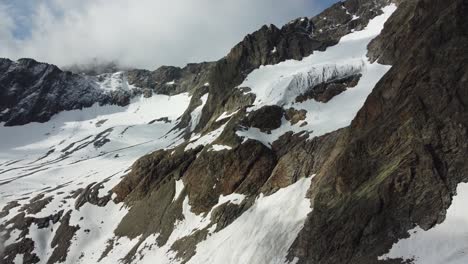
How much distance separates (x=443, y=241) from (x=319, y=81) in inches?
2036

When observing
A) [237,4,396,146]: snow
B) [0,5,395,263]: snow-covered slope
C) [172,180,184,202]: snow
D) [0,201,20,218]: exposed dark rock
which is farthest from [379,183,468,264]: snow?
[0,201,20,218]: exposed dark rock

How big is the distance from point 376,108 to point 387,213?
535 inches

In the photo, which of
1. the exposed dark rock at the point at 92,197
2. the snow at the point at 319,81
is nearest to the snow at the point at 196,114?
the snow at the point at 319,81

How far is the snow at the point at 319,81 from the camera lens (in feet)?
224

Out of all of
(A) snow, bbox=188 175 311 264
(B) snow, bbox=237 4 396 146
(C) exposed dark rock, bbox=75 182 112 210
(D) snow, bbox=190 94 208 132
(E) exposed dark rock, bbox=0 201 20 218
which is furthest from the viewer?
(D) snow, bbox=190 94 208 132

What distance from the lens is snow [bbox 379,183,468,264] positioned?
1301 inches

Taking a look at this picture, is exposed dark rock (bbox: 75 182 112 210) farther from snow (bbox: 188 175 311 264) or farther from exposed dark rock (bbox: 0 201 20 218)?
snow (bbox: 188 175 311 264)

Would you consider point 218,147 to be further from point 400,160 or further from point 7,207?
point 7,207

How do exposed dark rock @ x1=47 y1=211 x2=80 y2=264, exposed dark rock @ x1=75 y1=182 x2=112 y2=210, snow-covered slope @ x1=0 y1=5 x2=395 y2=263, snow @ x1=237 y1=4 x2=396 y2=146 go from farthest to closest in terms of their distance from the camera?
exposed dark rock @ x1=75 y1=182 x2=112 y2=210 → exposed dark rock @ x1=47 y1=211 x2=80 y2=264 → snow @ x1=237 y1=4 x2=396 y2=146 → snow-covered slope @ x1=0 y1=5 x2=395 y2=263

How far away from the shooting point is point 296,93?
8156 cm

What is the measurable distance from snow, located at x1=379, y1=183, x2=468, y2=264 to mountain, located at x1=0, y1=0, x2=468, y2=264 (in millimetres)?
90

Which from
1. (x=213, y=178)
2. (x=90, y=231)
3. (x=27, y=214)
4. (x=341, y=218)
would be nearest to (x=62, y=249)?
(x=90, y=231)

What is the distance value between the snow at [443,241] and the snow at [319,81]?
87.7 ft

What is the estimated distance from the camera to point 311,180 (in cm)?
5347
